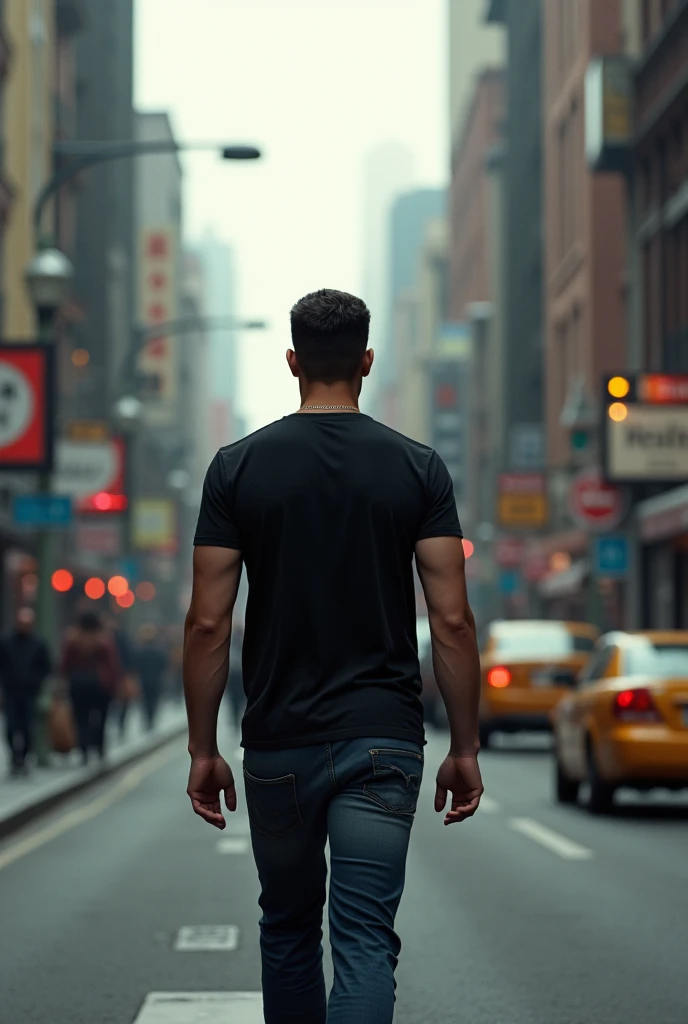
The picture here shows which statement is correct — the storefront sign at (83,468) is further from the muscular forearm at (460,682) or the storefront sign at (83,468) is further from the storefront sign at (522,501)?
the storefront sign at (522,501)

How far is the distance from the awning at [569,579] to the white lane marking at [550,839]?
35857 millimetres

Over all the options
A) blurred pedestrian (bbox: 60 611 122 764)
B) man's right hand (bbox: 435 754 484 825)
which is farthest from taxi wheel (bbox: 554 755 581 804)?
man's right hand (bbox: 435 754 484 825)

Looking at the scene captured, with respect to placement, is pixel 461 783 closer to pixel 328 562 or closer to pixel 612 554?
pixel 328 562

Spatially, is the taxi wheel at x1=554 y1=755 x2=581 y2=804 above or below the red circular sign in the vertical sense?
below

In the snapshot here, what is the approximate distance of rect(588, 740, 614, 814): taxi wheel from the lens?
17.5m

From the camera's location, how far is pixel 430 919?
10.8m

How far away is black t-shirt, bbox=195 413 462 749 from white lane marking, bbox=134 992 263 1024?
286cm

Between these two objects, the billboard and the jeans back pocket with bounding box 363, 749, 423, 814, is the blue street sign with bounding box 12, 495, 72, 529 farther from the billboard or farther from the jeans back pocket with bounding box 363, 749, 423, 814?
the billboard

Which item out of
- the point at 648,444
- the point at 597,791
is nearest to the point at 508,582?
the point at 648,444

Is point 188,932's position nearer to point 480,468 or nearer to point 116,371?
point 116,371

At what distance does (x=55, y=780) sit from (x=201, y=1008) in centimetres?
1405

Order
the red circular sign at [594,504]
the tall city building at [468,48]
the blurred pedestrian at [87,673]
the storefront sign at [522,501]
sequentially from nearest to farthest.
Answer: the blurred pedestrian at [87,673] < the red circular sign at [594,504] < the storefront sign at [522,501] < the tall city building at [468,48]

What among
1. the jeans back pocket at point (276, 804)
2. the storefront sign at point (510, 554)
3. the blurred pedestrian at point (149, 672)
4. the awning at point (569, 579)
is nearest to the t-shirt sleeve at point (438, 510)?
the jeans back pocket at point (276, 804)

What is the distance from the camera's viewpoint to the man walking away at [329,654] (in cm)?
486
